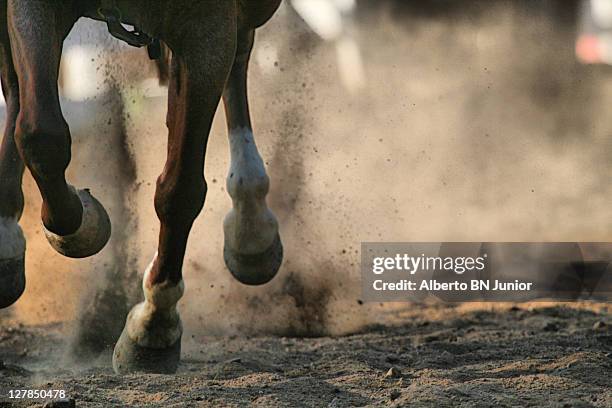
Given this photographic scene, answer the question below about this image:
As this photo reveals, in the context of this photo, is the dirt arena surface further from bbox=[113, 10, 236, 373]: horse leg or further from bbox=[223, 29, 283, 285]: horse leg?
bbox=[223, 29, 283, 285]: horse leg

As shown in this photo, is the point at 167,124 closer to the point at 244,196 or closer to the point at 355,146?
the point at 244,196

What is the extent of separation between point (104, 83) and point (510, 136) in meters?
2.82

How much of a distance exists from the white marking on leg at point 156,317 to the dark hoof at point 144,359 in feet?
0.07

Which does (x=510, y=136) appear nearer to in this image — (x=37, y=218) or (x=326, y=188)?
(x=326, y=188)

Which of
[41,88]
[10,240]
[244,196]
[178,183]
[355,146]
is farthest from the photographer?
[355,146]

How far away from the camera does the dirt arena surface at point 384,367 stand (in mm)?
3490

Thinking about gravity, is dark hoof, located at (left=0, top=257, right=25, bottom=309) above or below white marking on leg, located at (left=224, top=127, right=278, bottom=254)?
below

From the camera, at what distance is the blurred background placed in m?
6.17

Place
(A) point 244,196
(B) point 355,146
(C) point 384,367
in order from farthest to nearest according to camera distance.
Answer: (B) point 355,146, (A) point 244,196, (C) point 384,367

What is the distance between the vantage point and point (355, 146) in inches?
280

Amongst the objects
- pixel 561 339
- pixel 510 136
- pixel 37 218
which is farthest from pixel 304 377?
pixel 510 136

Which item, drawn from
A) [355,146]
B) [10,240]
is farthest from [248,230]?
[355,146]

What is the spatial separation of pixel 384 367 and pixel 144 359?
0.97 m

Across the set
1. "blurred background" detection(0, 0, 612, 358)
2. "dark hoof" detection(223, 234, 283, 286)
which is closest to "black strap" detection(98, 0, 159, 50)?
"dark hoof" detection(223, 234, 283, 286)
